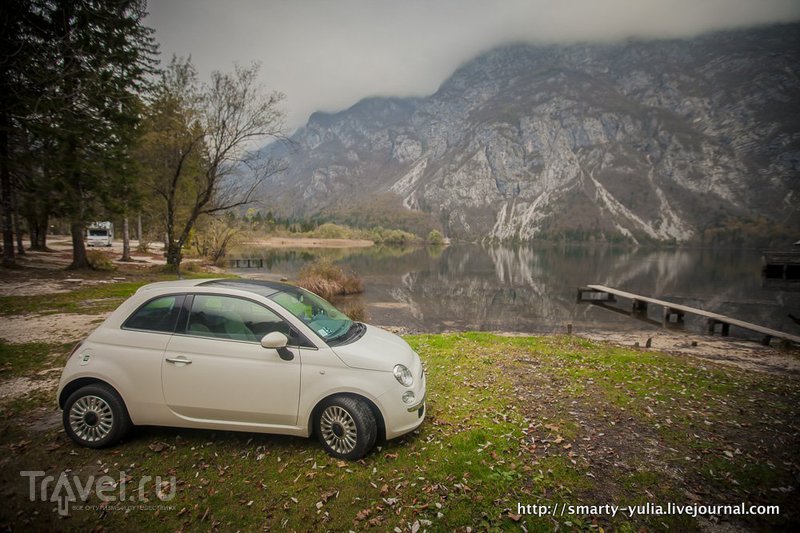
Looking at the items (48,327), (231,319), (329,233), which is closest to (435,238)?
(329,233)

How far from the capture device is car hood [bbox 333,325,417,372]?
191 inches

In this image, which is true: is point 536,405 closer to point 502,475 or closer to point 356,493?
point 502,475

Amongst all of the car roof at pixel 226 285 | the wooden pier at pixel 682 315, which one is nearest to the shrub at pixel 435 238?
the wooden pier at pixel 682 315

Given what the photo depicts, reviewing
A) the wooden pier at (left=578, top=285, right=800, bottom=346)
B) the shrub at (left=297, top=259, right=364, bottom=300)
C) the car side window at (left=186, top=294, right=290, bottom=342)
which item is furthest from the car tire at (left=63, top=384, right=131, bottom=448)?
the wooden pier at (left=578, top=285, right=800, bottom=346)

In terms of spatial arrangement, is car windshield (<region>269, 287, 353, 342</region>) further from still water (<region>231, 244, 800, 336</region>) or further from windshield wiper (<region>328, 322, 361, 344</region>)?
still water (<region>231, 244, 800, 336</region>)

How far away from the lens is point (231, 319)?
5.07 meters

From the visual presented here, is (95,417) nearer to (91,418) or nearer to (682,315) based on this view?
(91,418)

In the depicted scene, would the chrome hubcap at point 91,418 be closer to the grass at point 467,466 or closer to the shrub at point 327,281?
→ the grass at point 467,466

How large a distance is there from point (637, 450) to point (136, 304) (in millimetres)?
8097

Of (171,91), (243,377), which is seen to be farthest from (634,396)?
(171,91)

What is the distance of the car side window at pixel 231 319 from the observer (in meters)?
5.00

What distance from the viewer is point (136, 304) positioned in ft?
17.2

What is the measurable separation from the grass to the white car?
0.45 metres

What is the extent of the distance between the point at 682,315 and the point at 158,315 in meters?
30.6
